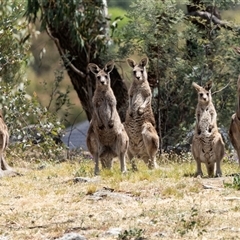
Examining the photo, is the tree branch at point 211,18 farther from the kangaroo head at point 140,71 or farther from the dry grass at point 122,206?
the dry grass at point 122,206

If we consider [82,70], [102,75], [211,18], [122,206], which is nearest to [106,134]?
[102,75]

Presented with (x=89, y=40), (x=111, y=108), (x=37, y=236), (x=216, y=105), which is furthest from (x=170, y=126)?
(x=37, y=236)

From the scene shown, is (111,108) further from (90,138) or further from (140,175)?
(140,175)

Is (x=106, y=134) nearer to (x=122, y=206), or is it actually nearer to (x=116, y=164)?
(x=116, y=164)

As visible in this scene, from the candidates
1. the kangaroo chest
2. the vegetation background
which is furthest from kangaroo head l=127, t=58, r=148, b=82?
the vegetation background

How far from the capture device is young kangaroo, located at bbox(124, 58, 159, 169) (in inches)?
494

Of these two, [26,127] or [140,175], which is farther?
[26,127]

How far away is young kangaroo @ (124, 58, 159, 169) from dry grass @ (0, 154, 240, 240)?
88 centimetres

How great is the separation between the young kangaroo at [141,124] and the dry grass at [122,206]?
885 millimetres

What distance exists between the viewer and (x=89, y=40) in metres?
17.0

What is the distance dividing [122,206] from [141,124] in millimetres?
3826

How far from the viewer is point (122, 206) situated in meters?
9.09

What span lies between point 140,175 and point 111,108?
64.9 inches

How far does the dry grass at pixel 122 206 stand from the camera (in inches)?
314
